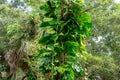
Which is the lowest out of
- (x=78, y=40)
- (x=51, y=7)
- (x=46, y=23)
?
(x=78, y=40)

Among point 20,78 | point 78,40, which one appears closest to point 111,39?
point 20,78

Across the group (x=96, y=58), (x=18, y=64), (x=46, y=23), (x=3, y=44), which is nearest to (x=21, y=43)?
(x=18, y=64)

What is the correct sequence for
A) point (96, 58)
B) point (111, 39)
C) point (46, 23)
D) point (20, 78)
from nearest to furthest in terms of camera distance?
point (46, 23) < point (20, 78) < point (96, 58) < point (111, 39)

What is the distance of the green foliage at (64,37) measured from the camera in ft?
6.34

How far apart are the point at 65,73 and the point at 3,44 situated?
6356 mm

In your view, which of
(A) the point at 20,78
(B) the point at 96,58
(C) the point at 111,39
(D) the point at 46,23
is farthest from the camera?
(C) the point at 111,39

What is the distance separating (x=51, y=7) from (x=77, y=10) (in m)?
0.22

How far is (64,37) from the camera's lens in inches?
77.9

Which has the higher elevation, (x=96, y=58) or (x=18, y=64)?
(x=18, y=64)

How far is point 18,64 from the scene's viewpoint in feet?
19.5

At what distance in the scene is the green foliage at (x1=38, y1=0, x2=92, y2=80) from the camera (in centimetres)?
193

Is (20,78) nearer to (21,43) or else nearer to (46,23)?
(21,43)

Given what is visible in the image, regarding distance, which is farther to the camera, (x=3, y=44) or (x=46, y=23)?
(x=3, y=44)

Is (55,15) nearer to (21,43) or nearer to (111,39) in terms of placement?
(21,43)
